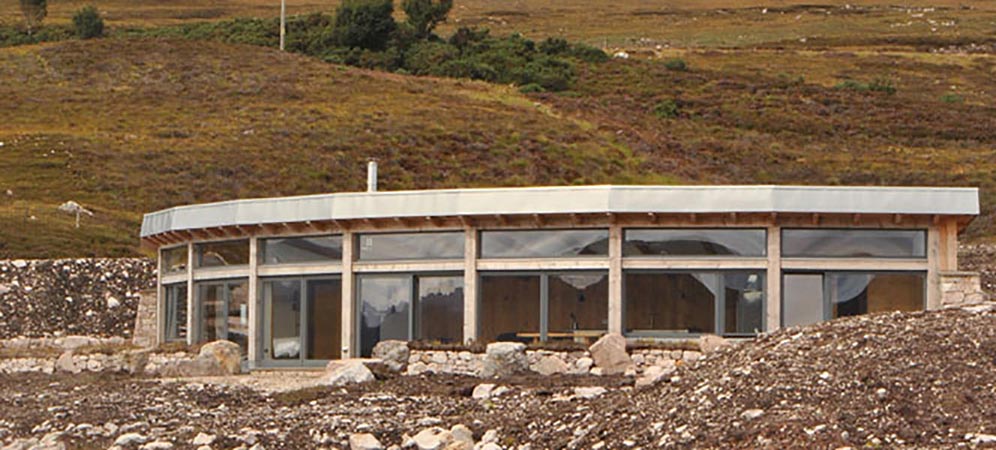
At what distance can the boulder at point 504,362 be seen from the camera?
2736 cm

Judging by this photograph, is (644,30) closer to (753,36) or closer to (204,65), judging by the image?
(753,36)

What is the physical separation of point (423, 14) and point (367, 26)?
18.7 feet

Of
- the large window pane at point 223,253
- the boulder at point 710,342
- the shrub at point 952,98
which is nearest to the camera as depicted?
the boulder at point 710,342

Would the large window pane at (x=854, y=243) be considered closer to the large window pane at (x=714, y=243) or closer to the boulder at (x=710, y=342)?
the large window pane at (x=714, y=243)

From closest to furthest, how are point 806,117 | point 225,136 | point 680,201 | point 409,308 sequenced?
point 680,201
point 409,308
point 225,136
point 806,117

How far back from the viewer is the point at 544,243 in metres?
29.9

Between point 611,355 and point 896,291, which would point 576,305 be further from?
point 896,291

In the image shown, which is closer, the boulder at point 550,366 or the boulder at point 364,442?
the boulder at point 364,442

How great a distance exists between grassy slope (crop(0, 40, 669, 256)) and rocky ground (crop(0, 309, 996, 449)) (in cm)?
2663

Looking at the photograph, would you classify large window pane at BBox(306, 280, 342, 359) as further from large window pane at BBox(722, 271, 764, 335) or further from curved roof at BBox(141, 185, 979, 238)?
large window pane at BBox(722, 271, 764, 335)

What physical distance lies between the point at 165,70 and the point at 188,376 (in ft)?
201

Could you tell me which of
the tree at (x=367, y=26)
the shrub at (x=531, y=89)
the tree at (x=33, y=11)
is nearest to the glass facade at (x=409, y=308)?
the shrub at (x=531, y=89)

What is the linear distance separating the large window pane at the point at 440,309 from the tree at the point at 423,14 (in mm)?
75152

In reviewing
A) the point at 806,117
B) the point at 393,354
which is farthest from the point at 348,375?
the point at 806,117
